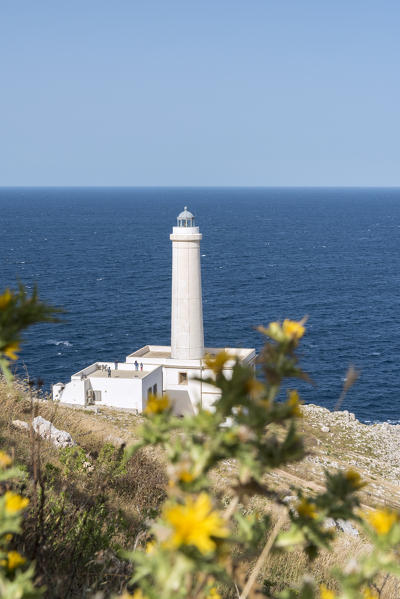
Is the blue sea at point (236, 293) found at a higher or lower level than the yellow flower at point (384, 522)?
lower

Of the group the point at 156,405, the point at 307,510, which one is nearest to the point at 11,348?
the point at 156,405

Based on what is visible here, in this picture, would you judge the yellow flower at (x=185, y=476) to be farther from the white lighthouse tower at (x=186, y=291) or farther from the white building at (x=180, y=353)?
the white lighthouse tower at (x=186, y=291)

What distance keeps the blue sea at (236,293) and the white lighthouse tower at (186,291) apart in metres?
7.56

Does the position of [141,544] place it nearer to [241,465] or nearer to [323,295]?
[241,465]

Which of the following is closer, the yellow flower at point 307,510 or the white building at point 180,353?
the yellow flower at point 307,510

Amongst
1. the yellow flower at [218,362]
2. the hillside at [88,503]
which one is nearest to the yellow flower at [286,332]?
the yellow flower at [218,362]

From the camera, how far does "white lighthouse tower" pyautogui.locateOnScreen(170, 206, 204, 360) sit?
3178 cm

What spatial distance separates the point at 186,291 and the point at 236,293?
4408cm

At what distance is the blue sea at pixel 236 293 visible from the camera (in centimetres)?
4972

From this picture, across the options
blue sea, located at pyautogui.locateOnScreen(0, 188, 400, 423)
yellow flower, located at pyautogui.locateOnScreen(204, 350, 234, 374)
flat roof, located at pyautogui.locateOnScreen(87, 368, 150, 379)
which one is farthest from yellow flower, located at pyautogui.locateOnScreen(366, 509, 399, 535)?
flat roof, located at pyautogui.locateOnScreen(87, 368, 150, 379)

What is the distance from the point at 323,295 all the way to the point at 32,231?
87.7 meters

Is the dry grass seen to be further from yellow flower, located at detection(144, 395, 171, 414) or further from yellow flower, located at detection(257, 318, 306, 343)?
yellow flower, located at detection(257, 318, 306, 343)

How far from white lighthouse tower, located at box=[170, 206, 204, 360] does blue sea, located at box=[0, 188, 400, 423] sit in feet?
24.8

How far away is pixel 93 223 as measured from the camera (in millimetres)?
168500
